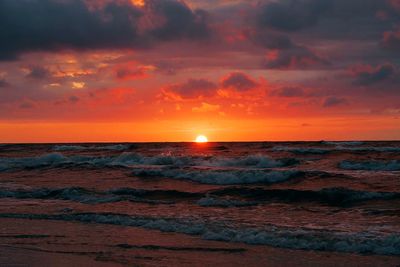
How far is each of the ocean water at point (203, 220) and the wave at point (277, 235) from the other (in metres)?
0.02

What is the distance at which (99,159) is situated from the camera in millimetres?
46500

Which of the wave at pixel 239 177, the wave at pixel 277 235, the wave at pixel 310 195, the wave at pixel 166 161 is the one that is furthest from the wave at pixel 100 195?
the wave at pixel 166 161

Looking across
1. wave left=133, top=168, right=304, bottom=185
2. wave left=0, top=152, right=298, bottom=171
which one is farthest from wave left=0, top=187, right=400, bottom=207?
wave left=0, top=152, right=298, bottom=171

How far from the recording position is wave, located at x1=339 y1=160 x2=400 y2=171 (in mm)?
32625

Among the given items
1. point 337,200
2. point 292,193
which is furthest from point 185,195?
point 337,200

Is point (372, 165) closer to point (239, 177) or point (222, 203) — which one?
point (239, 177)

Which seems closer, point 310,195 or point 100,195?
point 310,195

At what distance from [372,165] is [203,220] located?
21399mm

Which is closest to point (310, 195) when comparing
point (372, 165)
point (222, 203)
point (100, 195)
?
point (222, 203)

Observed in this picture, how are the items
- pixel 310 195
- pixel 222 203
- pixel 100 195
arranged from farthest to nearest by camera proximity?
pixel 100 195 → pixel 310 195 → pixel 222 203

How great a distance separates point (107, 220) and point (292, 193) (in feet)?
29.0

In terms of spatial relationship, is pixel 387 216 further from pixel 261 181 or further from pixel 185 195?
pixel 261 181

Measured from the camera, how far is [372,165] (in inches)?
1328

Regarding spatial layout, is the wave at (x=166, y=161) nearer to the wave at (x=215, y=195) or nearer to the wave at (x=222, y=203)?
the wave at (x=215, y=195)
